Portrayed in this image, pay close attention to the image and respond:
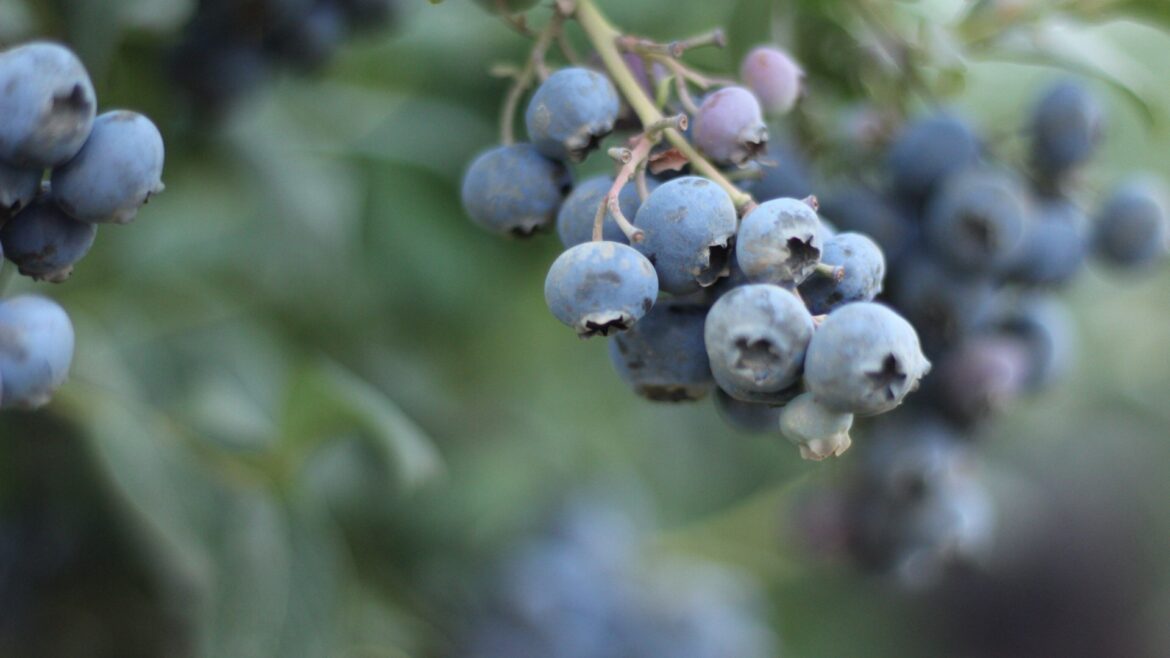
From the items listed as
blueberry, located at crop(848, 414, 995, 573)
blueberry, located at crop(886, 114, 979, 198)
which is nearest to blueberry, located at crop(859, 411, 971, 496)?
blueberry, located at crop(848, 414, 995, 573)

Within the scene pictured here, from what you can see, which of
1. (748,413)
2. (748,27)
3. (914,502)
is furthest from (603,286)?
(914,502)

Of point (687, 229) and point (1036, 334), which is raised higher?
point (1036, 334)

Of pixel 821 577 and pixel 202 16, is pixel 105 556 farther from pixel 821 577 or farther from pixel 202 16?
pixel 821 577

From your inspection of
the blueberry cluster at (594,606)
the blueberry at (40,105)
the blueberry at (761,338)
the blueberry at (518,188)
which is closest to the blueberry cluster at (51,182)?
the blueberry at (40,105)

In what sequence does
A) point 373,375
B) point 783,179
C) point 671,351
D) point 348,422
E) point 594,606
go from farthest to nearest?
→ point 594,606
point 373,375
point 348,422
point 783,179
point 671,351

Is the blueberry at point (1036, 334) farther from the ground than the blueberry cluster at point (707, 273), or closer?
farther from the ground

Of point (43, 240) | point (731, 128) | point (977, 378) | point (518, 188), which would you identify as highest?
point (977, 378)

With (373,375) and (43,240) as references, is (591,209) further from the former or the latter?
(373,375)

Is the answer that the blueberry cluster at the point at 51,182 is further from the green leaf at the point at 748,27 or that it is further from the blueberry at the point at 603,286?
the green leaf at the point at 748,27
